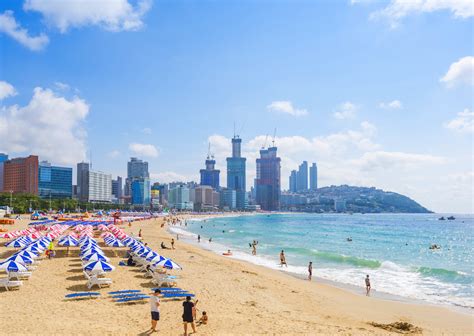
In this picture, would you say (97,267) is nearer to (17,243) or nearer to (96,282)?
(96,282)

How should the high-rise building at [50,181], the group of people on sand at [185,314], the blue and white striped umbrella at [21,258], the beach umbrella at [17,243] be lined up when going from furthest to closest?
the high-rise building at [50,181], the beach umbrella at [17,243], the blue and white striped umbrella at [21,258], the group of people on sand at [185,314]

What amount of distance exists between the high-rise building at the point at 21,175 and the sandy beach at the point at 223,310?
590 feet

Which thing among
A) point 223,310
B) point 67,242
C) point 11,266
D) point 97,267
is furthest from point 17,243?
point 223,310

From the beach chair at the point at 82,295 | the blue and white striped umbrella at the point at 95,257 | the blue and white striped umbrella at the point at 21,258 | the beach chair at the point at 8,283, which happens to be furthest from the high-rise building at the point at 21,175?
the beach chair at the point at 82,295

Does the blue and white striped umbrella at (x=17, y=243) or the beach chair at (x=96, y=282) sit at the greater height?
the blue and white striped umbrella at (x=17, y=243)

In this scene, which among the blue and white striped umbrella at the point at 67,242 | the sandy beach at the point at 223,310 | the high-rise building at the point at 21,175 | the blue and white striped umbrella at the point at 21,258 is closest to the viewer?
the sandy beach at the point at 223,310

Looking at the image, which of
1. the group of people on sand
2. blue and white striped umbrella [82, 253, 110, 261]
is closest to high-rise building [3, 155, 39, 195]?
blue and white striped umbrella [82, 253, 110, 261]

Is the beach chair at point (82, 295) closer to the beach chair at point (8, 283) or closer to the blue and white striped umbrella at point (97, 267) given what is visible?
the blue and white striped umbrella at point (97, 267)

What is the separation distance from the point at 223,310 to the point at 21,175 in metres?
196

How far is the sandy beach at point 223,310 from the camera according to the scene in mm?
12727

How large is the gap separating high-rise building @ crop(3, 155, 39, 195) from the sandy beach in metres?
180

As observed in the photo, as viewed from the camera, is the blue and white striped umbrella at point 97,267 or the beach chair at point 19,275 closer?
the blue and white striped umbrella at point 97,267

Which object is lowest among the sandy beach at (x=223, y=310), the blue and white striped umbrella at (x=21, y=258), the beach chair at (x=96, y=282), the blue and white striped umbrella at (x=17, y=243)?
the sandy beach at (x=223, y=310)

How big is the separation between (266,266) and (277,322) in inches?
678
